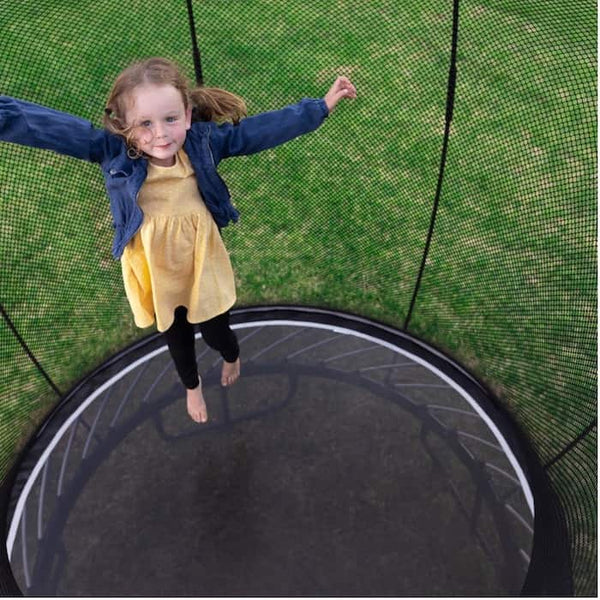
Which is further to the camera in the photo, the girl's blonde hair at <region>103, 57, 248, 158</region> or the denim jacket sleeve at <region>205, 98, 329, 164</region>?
the denim jacket sleeve at <region>205, 98, 329, 164</region>

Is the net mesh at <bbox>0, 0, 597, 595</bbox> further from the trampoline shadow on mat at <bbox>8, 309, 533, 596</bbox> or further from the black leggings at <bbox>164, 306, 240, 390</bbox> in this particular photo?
the black leggings at <bbox>164, 306, 240, 390</bbox>

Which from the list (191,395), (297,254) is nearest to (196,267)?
(191,395)

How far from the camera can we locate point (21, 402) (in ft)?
4.82

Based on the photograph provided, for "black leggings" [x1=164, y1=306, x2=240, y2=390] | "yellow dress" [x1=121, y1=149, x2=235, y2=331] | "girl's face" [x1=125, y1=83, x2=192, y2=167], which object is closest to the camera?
"girl's face" [x1=125, y1=83, x2=192, y2=167]

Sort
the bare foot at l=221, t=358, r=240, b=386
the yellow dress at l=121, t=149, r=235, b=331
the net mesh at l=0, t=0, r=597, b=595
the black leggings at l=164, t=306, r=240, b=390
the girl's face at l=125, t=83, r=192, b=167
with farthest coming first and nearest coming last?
the net mesh at l=0, t=0, r=597, b=595 → the bare foot at l=221, t=358, r=240, b=386 → the black leggings at l=164, t=306, r=240, b=390 → the yellow dress at l=121, t=149, r=235, b=331 → the girl's face at l=125, t=83, r=192, b=167

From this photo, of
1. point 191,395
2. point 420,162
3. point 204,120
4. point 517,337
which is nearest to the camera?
point 204,120

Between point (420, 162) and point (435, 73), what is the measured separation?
0.92 ft

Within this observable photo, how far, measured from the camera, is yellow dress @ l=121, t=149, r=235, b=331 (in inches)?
39.0

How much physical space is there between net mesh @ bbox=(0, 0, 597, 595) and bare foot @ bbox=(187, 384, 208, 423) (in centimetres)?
35

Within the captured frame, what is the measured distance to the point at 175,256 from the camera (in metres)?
1.03

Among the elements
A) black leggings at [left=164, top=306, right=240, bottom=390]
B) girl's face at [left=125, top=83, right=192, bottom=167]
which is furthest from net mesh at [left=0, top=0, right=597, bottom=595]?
girl's face at [left=125, top=83, right=192, bottom=167]

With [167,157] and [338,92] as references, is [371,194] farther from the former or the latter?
[167,157]

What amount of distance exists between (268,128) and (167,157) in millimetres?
167

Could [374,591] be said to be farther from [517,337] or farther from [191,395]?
[517,337]
